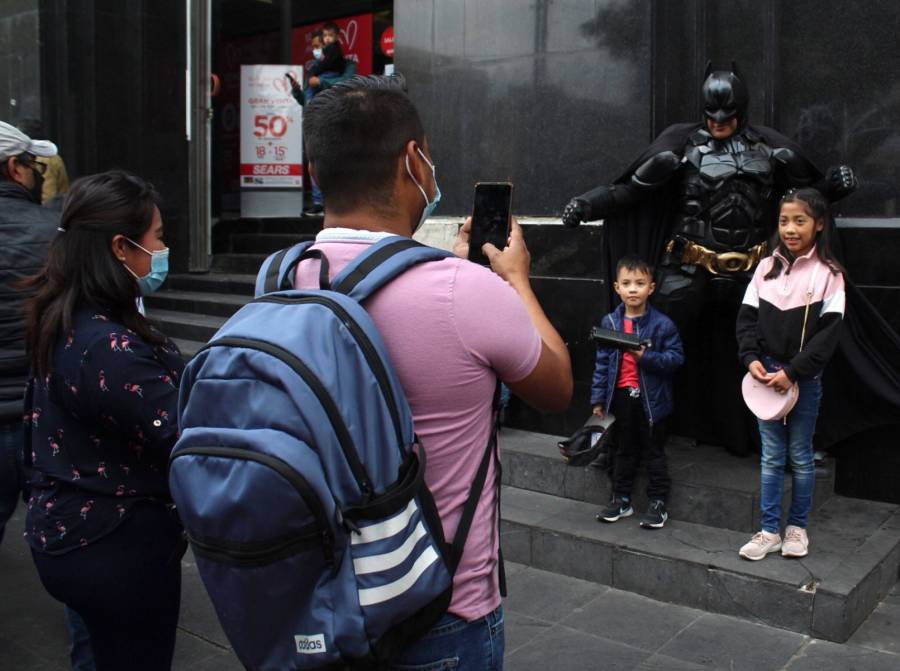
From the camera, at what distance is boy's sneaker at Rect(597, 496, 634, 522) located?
16.7 ft

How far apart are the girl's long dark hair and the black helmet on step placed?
63cm

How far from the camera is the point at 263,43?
15.6 meters

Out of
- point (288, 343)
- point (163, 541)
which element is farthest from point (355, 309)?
point (163, 541)

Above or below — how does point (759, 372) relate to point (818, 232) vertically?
below

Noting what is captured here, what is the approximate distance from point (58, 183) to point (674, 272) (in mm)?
5399

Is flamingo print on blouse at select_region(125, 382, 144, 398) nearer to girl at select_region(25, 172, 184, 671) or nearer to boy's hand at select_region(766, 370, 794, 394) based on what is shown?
girl at select_region(25, 172, 184, 671)

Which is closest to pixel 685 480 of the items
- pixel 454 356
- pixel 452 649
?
pixel 452 649

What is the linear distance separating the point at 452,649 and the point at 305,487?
502 mm

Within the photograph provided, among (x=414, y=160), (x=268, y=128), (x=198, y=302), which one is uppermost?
(x=268, y=128)

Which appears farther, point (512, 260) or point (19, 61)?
point (19, 61)

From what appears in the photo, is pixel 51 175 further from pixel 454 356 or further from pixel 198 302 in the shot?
pixel 454 356

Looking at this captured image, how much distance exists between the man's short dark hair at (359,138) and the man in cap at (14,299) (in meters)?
1.76

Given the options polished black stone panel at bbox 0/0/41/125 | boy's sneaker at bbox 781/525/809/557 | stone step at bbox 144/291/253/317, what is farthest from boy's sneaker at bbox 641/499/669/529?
polished black stone panel at bbox 0/0/41/125

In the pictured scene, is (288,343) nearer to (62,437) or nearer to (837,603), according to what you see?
(62,437)
